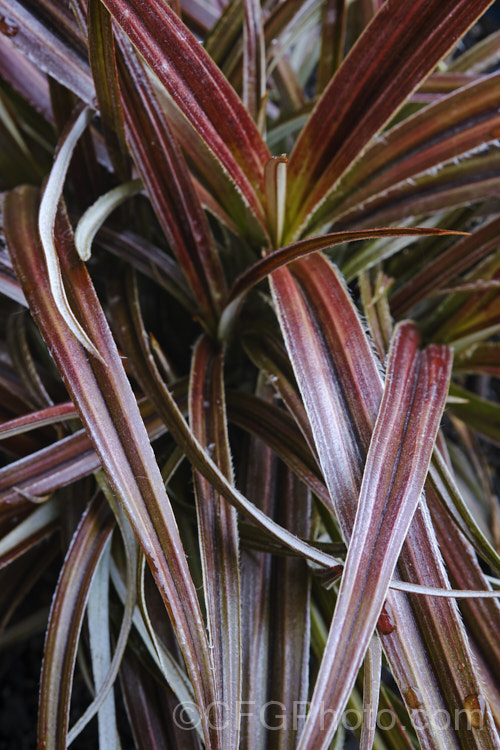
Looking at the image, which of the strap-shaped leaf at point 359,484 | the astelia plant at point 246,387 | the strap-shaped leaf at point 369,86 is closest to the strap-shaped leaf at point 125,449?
the astelia plant at point 246,387

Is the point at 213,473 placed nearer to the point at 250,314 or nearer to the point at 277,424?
the point at 277,424

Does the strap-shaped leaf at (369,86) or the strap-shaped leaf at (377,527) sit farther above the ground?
the strap-shaped leaf at (369,86)

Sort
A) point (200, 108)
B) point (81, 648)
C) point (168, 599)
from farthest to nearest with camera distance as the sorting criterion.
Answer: point (81, 648)
point (200, 108)
point (168, 599)

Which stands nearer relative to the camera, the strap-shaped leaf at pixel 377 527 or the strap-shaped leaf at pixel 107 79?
the strap-shaped leaf at pixel 377 527

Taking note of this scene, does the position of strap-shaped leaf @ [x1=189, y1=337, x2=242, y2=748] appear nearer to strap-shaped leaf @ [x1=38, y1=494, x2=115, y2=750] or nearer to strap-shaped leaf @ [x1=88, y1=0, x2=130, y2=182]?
strap-shaped leaf @ [x1=38, y1=494, x2=115, y2=750]

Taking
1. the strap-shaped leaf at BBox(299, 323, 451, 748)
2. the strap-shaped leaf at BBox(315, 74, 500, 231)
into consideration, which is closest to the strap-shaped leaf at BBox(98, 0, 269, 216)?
the strap-shaped leaf at BBox(315, 74, 500, 231)

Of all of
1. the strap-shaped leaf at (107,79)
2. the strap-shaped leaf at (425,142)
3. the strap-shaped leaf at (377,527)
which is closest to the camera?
the strap-shaped leaf at (377,527)

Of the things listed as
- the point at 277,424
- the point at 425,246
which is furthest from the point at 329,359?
the point at 425,246

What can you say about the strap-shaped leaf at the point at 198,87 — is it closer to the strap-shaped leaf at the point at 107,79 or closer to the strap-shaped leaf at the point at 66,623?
the strap-shaped leaf at the point at 107,79
